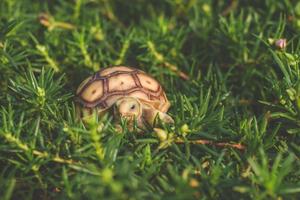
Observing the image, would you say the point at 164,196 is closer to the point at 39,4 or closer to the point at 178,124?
the point at 178,124

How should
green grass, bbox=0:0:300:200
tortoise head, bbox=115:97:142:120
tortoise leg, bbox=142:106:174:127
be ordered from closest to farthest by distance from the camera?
green grass, bbox=0:0:300:200 < tortoise leg, bbox=142:106:174:127 < tortoise head, bbox=115:97:142:120

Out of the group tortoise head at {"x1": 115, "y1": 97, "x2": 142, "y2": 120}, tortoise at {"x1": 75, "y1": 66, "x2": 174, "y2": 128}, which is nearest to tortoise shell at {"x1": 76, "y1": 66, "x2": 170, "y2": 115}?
tortoise at {"x1": 75, "y1": 66, "x2": 174, "y2": 128}

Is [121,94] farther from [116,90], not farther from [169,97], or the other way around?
[169,97]

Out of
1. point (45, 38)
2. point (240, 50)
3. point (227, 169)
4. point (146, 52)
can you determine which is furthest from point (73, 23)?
point (227, 169)

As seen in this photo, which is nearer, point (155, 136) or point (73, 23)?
point (155, 136)

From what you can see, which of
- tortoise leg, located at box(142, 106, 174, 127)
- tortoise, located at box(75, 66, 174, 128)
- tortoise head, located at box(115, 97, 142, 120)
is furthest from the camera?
tortoise, located at box(75, 66, 174, 128)

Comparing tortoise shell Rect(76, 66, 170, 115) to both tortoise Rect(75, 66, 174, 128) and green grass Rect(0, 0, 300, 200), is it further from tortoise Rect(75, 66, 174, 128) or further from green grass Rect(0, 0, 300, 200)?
green grass Rect(0, 0, 300, 200)

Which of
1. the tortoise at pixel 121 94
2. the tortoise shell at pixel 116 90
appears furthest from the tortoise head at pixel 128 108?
the tortoise shell at pixel 116 90
